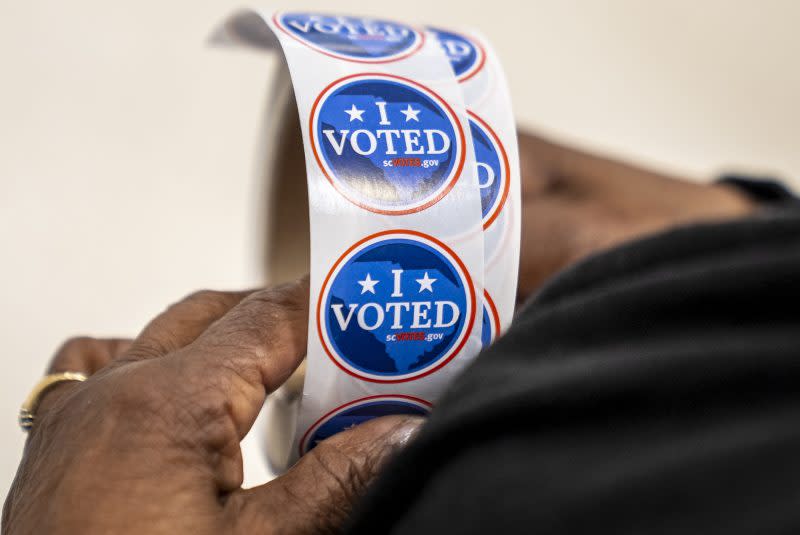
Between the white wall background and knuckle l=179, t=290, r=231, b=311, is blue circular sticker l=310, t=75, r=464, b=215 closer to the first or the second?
knuckle l=179, t=290, r=231, b=311

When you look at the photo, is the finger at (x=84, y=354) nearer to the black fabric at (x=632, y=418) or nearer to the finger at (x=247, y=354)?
the finger at (x=247, y=354)

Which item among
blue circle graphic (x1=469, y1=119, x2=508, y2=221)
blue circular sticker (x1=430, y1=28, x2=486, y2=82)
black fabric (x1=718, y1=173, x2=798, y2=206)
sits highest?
blue circular sticker (x1=430, y1=28, x2=486, y2=82)

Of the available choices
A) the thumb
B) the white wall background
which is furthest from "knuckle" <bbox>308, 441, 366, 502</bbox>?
the white wall background

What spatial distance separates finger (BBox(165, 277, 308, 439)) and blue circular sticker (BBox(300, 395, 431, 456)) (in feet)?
0.18

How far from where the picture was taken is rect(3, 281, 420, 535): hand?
0.39 metres

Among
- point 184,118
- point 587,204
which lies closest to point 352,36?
point 587,204

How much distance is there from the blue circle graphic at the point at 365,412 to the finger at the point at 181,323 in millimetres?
101

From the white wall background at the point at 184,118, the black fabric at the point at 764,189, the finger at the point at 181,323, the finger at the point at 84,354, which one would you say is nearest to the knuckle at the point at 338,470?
the finger at the point at 181,323

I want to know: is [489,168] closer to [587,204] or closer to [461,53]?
[461,53]

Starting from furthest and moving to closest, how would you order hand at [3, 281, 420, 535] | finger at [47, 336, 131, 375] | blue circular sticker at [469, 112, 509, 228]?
finger at [47, 336, 131, 375]
blue circular sticker at [469, 112, 509, 228]
hand at [3, 281, 420, 535]

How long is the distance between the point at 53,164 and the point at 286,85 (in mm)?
456

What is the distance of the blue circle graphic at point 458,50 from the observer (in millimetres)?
551

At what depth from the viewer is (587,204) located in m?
0.96

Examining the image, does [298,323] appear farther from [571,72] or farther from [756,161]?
[756,161]
